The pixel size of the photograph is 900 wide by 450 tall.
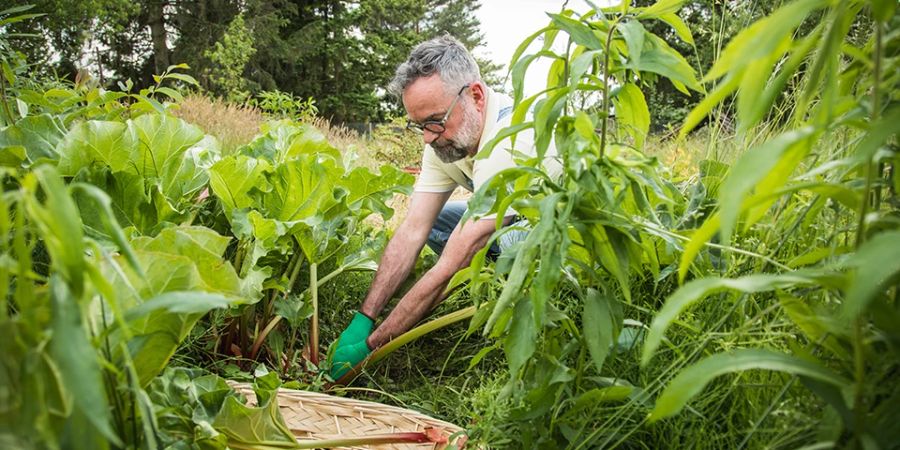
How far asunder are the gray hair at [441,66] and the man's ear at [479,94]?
3cm

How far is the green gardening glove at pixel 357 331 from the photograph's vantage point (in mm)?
2270

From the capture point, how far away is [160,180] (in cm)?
165

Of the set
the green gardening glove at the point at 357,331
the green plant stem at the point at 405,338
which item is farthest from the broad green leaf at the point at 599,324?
the green gardening glove at the point at 357,331

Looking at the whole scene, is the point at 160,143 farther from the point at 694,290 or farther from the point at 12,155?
the point at 694,290

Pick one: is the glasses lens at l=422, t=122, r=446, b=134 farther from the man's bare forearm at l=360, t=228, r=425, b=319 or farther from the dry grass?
the dry grass

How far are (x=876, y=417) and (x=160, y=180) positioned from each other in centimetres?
157

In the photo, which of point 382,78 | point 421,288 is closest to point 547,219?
point 421,288

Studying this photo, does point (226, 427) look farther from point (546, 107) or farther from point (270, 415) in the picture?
point (546, 107)

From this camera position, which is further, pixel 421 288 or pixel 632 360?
pixel 421 288

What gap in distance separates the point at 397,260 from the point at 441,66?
772mm

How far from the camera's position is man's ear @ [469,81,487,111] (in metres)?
2.56

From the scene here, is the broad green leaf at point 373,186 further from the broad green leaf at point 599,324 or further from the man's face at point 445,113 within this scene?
the broad green leaf at point 599,324

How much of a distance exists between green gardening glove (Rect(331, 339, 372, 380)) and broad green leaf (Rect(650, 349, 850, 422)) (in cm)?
163

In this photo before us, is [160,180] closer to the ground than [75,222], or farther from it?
closer to the ground
